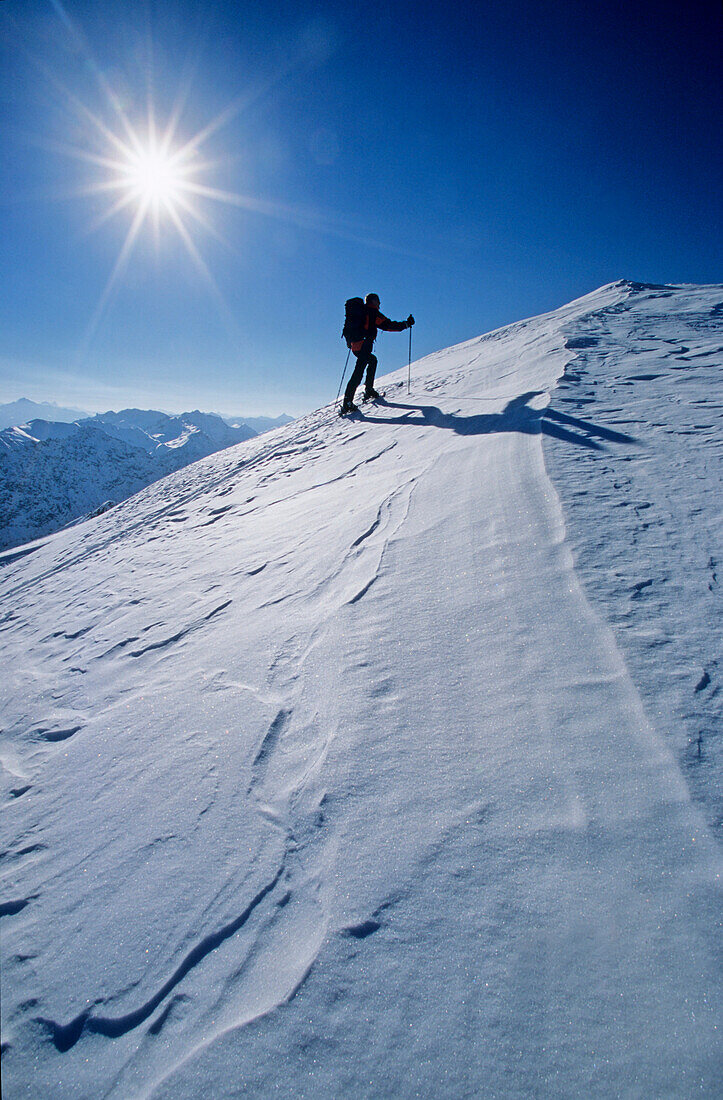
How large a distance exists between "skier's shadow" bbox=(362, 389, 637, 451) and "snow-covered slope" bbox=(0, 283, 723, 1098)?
38cm

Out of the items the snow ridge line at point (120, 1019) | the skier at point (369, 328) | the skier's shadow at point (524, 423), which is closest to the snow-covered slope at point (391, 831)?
the snow ridge line at point (120, 1019)

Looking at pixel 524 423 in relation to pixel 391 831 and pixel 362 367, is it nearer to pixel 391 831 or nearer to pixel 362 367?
pixel 391 831

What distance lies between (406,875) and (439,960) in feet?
0.75

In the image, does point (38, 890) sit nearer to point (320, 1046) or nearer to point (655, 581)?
point (320, 1046)

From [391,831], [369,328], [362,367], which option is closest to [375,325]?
[369,328]

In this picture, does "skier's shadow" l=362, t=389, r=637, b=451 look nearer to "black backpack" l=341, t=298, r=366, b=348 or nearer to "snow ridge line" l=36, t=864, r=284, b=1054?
"black backpack" l=341, t=298, r=366, b=348

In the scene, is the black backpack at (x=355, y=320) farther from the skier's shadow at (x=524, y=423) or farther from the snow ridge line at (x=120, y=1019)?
the snow ridge line at (x=120, y=1019)

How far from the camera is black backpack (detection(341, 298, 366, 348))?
8500mm

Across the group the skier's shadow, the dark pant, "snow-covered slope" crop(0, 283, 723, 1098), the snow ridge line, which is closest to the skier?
the dark pant

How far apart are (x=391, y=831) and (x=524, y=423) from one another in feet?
13.7

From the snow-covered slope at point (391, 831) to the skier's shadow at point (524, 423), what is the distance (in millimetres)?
378

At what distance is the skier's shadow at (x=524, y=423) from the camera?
12.6 ft

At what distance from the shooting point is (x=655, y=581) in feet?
7.22

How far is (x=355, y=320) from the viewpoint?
855 cm
